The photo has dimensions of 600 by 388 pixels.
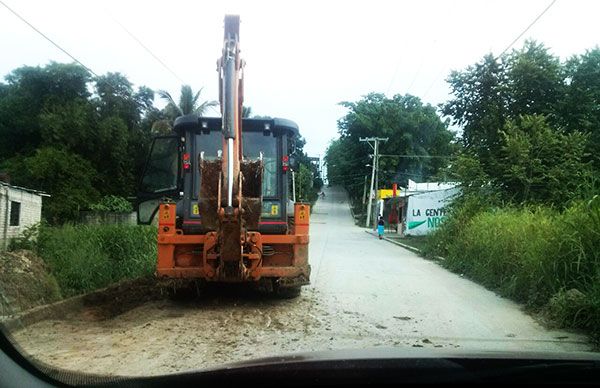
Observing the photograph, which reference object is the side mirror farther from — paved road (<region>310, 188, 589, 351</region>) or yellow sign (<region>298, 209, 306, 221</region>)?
paved road (<region>310, 188, 589, 351</region>)

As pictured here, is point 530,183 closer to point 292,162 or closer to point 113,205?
point 292,162

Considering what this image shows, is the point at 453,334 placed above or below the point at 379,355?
below

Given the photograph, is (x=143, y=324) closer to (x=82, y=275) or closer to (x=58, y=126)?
(x=82, y=275)

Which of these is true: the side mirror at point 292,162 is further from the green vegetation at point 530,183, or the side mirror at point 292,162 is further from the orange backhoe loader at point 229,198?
the green vegetation at point 530,183

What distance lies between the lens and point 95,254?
12.4 m

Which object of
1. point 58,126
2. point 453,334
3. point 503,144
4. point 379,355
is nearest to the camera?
point 379,355

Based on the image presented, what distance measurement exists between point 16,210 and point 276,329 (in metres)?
11.4

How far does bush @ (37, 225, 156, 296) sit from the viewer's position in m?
11.1

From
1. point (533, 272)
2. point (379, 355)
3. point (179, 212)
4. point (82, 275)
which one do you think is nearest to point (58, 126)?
point (82, 275)

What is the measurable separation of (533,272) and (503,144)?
14349 mm

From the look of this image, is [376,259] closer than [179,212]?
No

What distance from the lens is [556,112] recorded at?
25062mm

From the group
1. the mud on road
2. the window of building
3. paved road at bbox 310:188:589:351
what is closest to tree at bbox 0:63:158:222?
the window of building

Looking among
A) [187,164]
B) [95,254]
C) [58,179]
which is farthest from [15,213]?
[58,179]
